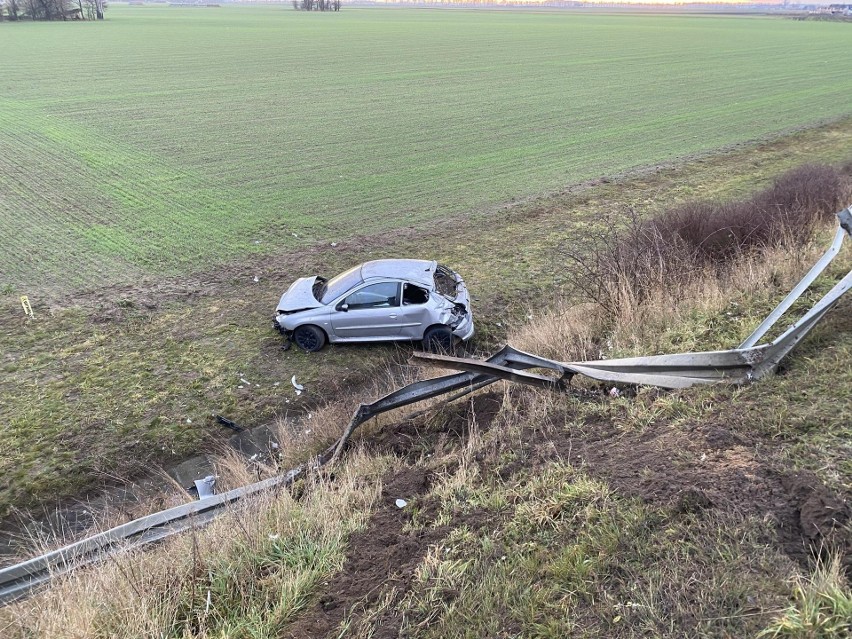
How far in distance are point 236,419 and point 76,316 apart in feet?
16.0

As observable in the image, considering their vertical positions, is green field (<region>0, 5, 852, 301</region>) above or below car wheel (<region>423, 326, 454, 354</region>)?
above

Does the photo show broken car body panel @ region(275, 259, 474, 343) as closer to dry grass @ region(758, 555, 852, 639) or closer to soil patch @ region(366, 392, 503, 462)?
soil patch @ region(366, 392, 503, 462)

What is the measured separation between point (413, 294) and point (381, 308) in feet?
2.05

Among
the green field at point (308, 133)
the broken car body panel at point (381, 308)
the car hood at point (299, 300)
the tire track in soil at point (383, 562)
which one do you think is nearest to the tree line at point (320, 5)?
the green field at point (308, 133)

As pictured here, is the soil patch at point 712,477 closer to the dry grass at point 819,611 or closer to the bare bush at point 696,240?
the dry grass at point 819,611

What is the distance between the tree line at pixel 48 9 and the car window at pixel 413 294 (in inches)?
3671

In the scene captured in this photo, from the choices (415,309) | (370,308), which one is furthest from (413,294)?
(370,308)

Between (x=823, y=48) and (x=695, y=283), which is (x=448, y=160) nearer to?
(x=695, y=283)

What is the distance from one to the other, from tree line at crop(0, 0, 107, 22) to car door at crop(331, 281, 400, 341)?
92698 millimetres

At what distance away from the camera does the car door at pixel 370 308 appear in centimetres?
1041

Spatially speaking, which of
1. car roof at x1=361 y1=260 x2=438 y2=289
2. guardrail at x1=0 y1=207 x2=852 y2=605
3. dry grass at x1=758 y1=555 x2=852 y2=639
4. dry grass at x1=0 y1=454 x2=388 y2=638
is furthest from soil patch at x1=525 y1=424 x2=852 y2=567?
car roof at x1=361 y1=260 x2=438 y2=289

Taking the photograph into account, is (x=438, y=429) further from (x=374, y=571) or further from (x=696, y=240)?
(x=696, y=240)

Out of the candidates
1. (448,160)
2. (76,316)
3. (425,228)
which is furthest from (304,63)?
(76,316)

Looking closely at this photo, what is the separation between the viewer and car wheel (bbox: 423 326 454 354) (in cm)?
1047
